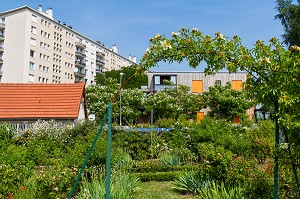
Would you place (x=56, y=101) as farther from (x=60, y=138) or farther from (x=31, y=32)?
(x=31, y=32)

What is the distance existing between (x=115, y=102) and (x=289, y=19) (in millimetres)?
21764

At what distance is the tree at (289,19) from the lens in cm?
2631

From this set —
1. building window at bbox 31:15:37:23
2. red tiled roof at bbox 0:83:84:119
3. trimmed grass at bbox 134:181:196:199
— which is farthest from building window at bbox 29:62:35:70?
trimmed grass at bbox 134:181:196:199

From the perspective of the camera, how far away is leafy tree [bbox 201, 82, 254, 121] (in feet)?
133

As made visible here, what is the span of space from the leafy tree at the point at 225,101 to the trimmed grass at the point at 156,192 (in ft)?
95.7

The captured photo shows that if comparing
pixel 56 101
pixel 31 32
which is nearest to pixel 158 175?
pixel 56 101

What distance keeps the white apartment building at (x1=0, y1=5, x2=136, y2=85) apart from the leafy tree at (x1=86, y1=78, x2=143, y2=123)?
74.9 feet

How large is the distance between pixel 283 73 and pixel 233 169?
3.95 metres

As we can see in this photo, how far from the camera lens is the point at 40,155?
13.8 meters

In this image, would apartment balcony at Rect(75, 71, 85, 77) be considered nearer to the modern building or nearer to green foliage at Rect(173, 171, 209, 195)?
the modern building

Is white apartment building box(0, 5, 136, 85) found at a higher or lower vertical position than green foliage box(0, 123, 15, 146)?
higher

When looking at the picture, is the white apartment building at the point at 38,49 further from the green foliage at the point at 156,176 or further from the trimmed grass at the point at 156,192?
the trimmed grass at the point at 156,192

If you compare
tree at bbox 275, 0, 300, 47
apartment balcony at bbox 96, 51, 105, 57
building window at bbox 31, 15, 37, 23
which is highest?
building window at bbox 31, 15, 37, 23

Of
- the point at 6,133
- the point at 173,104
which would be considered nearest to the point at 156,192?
the point at 6,133
